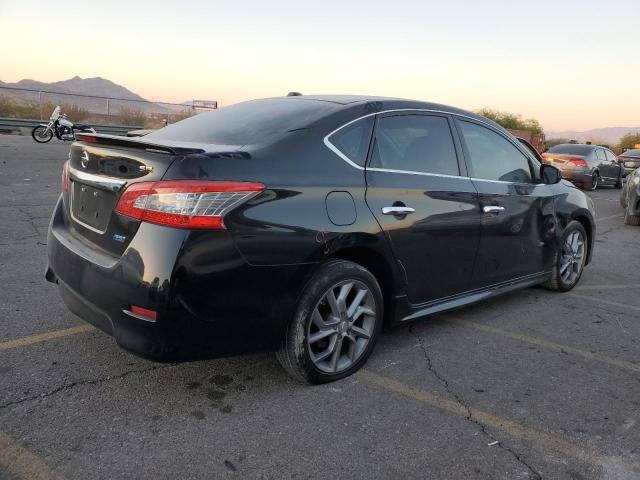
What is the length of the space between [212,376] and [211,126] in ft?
5.08

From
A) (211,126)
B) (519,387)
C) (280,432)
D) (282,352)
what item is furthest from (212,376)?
(519,387)

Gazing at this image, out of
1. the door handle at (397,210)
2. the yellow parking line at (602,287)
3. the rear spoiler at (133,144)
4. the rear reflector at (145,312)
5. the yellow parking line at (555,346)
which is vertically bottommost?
the yellow parking line at (602,287)

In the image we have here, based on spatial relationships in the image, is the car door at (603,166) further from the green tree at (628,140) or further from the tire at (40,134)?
the green tree at (628,140)

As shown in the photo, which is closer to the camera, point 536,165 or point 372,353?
point 372,353

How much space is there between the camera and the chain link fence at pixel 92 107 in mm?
26875

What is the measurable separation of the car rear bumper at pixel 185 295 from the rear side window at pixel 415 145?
107cm

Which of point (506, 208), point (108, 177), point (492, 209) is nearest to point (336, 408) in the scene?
point (108, 177)

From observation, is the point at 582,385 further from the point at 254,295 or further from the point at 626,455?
the point at 254,295

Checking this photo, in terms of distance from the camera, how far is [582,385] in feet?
11.6

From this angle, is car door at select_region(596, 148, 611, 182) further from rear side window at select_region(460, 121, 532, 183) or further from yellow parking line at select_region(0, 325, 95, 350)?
yellow parking line at select_region(0, 325, 95, 350)

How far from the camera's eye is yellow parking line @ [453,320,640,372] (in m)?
3.93

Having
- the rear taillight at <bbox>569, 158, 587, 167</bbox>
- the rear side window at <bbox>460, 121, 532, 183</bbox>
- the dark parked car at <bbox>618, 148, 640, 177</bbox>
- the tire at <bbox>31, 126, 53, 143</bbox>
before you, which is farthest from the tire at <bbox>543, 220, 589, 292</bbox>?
the tire at <bbox>31, 126, 53, 143</bbox>

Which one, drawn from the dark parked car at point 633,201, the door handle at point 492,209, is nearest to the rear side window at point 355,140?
the door handle at point 492,209

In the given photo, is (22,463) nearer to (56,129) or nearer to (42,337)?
(42,337)
